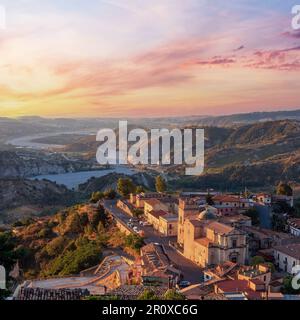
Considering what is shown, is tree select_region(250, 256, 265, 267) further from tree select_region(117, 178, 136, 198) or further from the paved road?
tree select_region(117, 178, 136, 198)

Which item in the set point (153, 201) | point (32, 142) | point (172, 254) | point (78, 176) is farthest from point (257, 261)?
point (32, 142)

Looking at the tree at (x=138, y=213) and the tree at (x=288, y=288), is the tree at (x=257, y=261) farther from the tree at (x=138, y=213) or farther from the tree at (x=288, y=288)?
the tree at (x=138, y=213)

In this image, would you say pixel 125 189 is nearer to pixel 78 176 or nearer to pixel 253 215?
pixel 253 215

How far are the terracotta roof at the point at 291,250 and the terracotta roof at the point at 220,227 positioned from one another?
4.61ft

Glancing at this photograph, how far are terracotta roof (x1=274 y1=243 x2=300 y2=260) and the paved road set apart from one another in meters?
2.16

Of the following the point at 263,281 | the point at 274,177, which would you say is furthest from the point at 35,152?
the point at 263,281

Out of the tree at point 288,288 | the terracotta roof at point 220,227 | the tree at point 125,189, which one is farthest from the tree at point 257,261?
the tree at point 125,189

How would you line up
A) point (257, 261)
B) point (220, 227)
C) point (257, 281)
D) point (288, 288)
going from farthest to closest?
point (220, 227)
point (257, 261)
point (257, 281)
point (288, 288)

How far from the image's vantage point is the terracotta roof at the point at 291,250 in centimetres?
1123

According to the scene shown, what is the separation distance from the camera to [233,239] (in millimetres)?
11477

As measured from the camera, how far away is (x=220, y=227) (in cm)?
1187

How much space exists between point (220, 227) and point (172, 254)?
1.75 metres

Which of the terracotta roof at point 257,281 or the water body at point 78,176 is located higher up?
the terracotta roof at point 257,281
